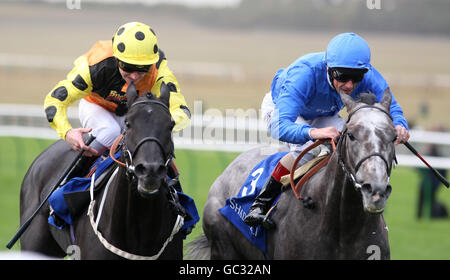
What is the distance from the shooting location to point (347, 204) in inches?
159

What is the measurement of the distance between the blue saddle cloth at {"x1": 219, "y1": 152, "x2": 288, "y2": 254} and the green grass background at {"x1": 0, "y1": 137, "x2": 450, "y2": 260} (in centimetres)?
87

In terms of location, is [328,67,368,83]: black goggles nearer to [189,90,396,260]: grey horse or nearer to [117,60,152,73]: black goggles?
[189,90,396,260]: grey horse

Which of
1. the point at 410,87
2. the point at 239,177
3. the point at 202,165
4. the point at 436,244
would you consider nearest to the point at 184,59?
the point at 410,87

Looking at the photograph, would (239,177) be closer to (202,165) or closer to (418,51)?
(202,165)

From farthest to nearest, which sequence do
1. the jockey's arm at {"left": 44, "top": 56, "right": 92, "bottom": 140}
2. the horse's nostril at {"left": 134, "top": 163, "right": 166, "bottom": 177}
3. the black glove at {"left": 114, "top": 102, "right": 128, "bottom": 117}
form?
the black glove at {"left": 114, "top": 102, "right": 128, "bottom": 117} → the jockey's arm at {"left": 44, "top": 56, "right": 92, "bottom": 140} → the horse's nostril at {"left": 134, "top": 163, "right": 166, "bottom": 177}

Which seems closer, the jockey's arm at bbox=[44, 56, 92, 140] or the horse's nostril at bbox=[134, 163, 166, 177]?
the horse's nostril at bbox=[134, 163, 166, 177]

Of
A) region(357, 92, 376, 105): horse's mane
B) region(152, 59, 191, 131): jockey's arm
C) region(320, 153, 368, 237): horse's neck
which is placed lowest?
region(320, 153, 368, 237): horse's neck

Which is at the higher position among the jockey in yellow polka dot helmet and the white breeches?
the jockey in yellow polka dot helmet

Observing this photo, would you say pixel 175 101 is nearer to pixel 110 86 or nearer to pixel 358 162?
pixel 110 86

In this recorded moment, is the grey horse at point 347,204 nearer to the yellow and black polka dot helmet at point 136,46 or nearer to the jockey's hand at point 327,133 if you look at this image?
the jockey's hand at point 327,133

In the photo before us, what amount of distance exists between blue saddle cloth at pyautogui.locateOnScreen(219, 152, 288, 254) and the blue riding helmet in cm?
105

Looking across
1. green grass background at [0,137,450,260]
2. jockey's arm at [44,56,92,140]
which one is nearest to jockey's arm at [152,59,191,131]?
jockey's arm at [44,56,92,140]

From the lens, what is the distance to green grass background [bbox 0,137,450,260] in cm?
827

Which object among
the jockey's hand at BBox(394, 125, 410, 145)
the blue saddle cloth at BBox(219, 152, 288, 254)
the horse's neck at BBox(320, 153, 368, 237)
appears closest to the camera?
the jockey's hand at BBox(394, 125, 410, 145)
